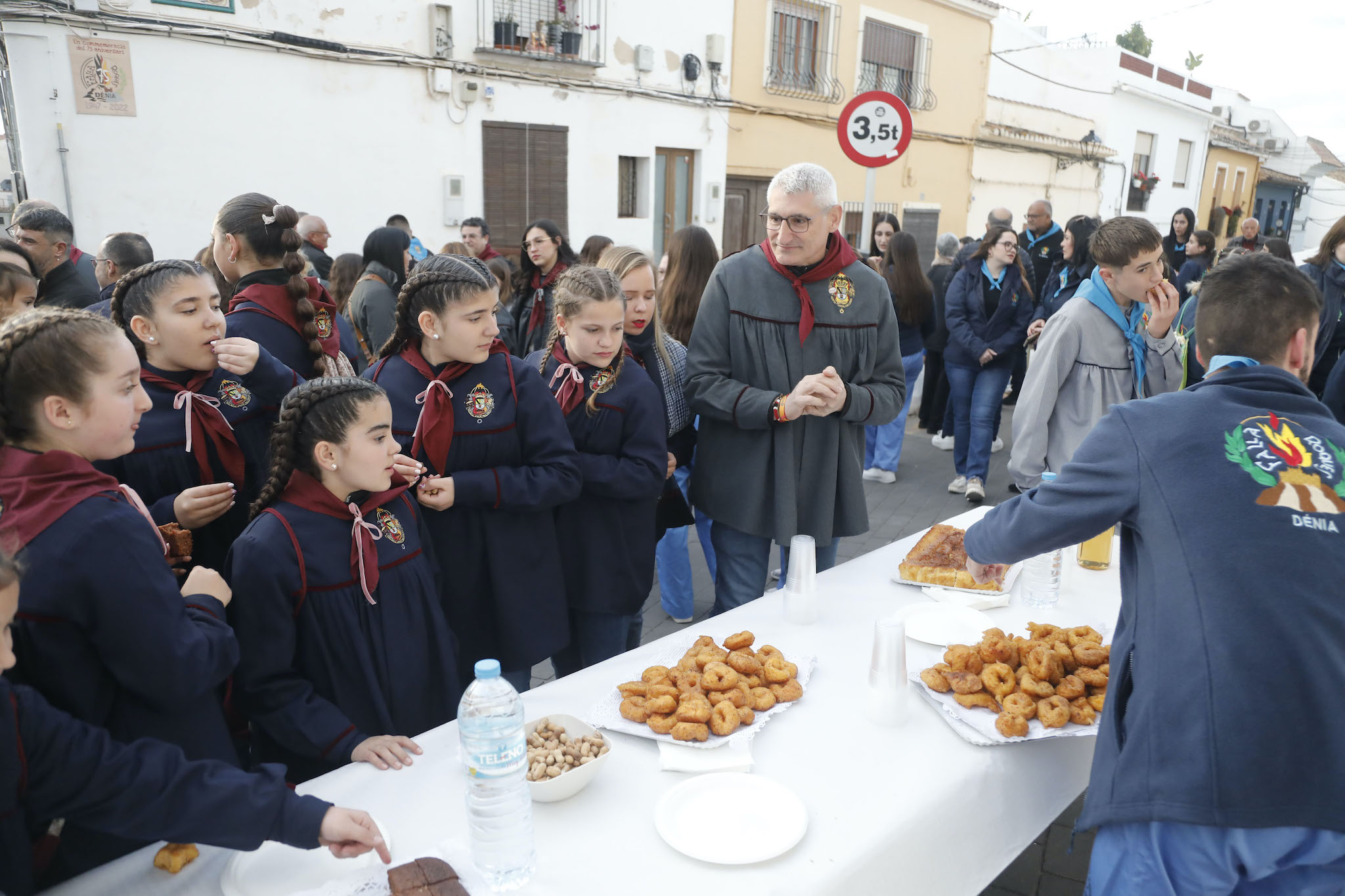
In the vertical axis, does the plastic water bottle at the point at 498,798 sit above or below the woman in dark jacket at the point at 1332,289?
below

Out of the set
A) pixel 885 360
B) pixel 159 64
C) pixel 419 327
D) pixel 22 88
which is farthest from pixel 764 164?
pixel 419 327

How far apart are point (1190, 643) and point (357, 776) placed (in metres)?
1.65

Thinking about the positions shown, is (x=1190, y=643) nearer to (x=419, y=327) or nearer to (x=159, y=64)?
(x=419, y=327)

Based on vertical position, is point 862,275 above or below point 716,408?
above

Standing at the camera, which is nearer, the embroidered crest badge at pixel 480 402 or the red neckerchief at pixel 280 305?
the embroidered crest badge at pixel 480 402

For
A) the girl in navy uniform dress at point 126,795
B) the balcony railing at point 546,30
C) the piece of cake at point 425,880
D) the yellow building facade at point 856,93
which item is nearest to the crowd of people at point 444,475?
the girl in navy uniform dress at point 126,795

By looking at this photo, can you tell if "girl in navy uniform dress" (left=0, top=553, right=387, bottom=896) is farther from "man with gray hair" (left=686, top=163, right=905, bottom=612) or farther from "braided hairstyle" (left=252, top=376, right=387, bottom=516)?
"man with gray hair" (left=686, top=163, right=905, bottom=612)

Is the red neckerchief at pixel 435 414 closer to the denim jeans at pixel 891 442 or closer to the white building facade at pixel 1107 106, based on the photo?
the denim jeans at pixel 891 442

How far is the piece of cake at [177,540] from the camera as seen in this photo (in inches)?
82.9

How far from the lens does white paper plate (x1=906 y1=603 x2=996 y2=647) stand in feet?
7.80

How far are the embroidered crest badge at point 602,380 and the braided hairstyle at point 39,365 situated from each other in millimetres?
1464

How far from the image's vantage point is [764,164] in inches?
573

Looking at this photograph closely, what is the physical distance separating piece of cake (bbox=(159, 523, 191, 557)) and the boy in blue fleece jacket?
2059 millimetres

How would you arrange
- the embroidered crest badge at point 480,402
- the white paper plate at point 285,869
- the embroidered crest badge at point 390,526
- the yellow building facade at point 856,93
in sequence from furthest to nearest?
the yellow building facade at point 856,93, the embroidered crest badge at point 480,402, the embroidered crest badge at point 390,526, the white paper plate at point 285,869
